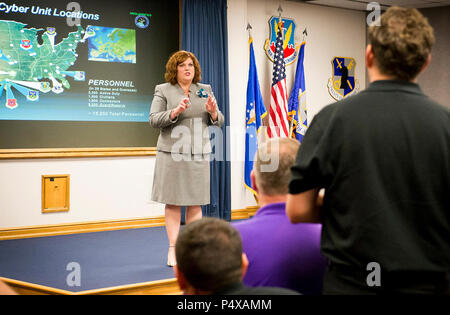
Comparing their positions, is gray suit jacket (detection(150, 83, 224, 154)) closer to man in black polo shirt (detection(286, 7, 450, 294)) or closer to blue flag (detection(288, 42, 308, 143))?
man in black polo shirt (detection(286, 7, 450, 294))

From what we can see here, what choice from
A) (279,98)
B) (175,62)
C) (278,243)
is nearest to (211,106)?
(175,62)

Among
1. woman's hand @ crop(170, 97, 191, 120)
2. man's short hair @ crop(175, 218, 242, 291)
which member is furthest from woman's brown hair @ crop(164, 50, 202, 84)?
man's short hair @ crop(175, 218, 242, 291)

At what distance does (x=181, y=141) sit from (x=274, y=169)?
73.2 inches

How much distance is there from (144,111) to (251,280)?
3934 mm

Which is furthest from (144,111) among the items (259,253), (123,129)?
(259,253)

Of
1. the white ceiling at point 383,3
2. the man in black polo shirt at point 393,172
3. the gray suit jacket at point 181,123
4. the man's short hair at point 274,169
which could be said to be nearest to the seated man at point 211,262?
the man in black polo shirt at point 393,172

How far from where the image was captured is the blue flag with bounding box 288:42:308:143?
5.77 meters

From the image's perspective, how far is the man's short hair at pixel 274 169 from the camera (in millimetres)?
1465

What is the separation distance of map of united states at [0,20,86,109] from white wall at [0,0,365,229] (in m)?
0.72

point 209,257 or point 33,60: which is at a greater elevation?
point 33,60

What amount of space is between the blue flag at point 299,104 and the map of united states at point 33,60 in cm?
250

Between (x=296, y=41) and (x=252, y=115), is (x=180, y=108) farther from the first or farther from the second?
(x=296, y=41)

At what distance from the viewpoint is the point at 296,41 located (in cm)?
602

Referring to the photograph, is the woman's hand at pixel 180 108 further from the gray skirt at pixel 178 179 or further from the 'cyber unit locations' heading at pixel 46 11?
the 'cyber unit locations' heading at pixel 46 11
